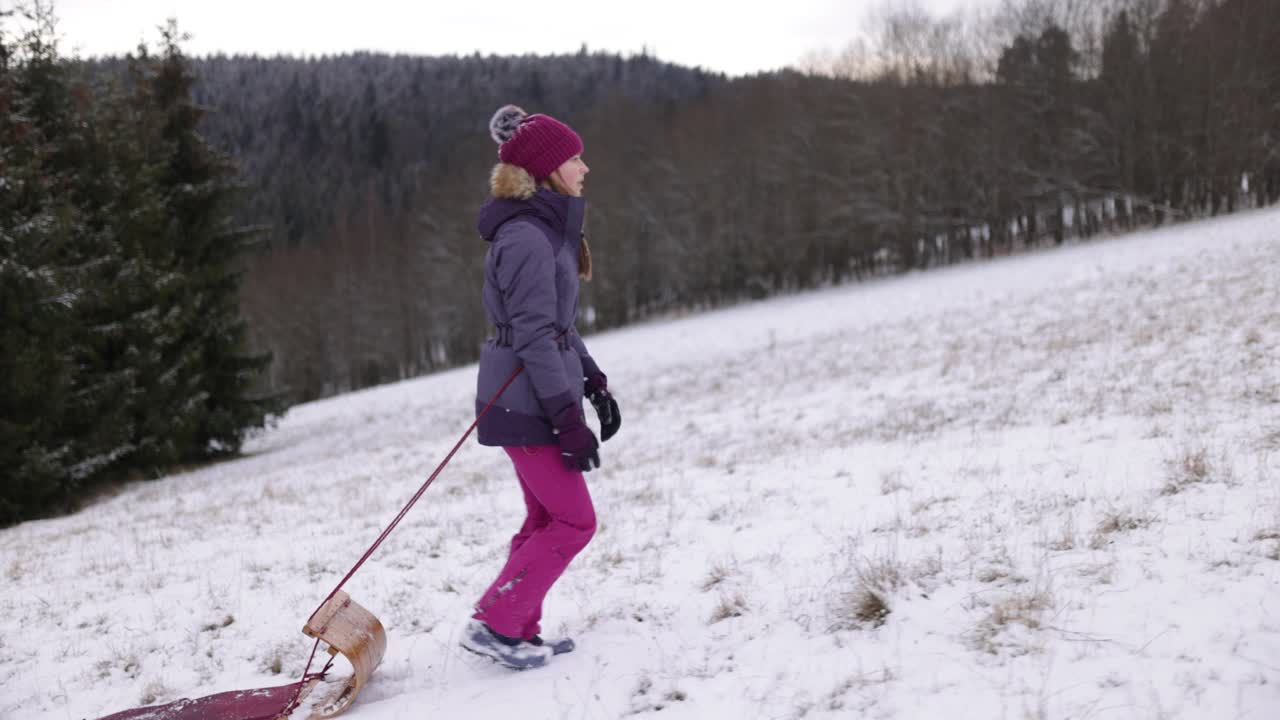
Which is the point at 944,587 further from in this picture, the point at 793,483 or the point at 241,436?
the point at 241,436

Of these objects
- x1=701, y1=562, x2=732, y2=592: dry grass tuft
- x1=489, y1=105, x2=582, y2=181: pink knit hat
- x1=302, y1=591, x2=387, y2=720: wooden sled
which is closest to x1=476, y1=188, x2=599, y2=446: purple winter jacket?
x1=489, y1=105, x2=582, y2=181: pink knit hat

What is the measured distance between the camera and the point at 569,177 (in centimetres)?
395

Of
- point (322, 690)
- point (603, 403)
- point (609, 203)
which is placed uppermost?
point (609, 203)

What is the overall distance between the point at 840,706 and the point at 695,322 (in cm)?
4123

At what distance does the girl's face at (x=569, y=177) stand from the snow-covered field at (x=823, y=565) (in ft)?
7.85

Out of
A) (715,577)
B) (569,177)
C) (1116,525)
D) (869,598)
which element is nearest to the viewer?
(569,177)

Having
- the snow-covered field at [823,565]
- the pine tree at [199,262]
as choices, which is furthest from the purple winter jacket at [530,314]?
the pine tree at [199,262]

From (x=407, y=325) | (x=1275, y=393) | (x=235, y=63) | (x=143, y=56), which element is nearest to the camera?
(x=1275, y=393)

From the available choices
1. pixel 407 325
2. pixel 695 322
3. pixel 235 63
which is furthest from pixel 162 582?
pixel 235 63

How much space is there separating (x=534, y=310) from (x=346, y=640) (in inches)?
73.0

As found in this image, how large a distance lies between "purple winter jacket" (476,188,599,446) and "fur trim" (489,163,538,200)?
0.09 feet

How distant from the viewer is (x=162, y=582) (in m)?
6.37

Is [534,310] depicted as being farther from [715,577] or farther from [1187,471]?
[1187,471]

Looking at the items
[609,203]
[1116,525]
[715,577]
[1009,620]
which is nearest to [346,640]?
[715,577]
